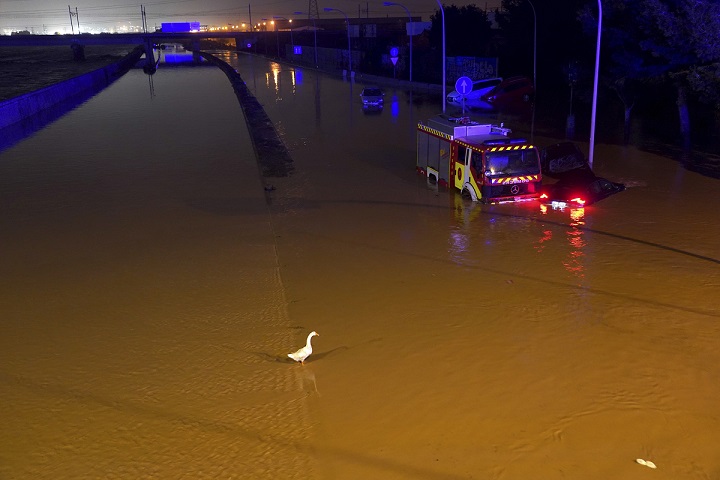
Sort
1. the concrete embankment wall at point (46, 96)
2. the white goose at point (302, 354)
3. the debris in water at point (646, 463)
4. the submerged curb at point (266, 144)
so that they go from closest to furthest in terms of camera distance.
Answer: the debris in water at point (646, 463)
the white goose at point (302, 354)
the submerged curb at point (266, 144)
the concrete embankment wall at point (46, 96)

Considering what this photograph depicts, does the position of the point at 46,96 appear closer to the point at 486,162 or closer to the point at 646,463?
the point at 486,162

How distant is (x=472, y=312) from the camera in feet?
37.6

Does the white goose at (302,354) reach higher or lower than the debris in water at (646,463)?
higher

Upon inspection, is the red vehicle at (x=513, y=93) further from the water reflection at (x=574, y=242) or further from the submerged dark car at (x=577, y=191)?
the water reflection at (x=574, y=242)

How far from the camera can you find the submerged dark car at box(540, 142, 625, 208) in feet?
60.3

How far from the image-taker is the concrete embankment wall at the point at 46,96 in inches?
1526

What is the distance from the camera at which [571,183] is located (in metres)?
19.0

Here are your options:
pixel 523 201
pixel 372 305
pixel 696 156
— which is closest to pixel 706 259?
pixel 523 201

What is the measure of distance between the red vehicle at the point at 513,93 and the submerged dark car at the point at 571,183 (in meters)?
→ 22.8

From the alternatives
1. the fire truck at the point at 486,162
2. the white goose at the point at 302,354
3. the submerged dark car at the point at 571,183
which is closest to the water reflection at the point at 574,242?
the submerged dark car at the point at 571,183

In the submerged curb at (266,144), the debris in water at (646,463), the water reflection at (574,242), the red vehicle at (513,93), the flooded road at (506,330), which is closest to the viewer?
the debris in water at (646,463)

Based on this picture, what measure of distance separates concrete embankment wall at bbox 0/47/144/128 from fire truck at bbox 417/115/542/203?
29.5m

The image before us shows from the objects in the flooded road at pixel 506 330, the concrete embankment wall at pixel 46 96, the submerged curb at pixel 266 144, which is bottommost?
the flooded road at pixel 506 330

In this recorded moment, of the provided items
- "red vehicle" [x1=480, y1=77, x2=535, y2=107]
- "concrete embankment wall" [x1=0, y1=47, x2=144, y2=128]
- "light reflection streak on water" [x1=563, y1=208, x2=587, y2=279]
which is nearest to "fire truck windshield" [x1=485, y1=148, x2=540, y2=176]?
"light reflection streak on water" [x1=563, y1=208, x2=587, y2=279]
